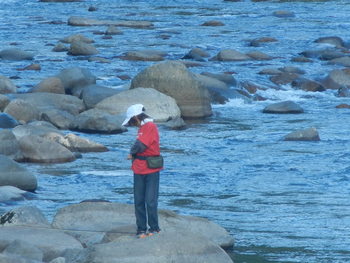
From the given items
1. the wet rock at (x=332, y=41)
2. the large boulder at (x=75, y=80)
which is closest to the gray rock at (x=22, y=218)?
the large boulder at (x=75, y=80)

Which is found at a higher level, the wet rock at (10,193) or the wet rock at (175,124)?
the wet rock at (10,193)

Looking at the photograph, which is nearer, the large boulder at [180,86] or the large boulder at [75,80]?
the large boulder at [180,86]

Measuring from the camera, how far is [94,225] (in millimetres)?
10844

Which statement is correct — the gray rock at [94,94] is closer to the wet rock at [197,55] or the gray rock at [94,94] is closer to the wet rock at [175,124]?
the wet rock at [175,124]

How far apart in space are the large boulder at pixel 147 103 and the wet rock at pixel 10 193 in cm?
723

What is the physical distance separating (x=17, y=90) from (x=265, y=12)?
21.7m

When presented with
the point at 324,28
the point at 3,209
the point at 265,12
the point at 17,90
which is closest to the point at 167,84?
the point at 17,90

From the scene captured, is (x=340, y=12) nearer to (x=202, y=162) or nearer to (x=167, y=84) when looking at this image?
(x=167, y=84)

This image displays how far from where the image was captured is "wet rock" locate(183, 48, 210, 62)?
3092cm

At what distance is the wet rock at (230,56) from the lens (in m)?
30.6

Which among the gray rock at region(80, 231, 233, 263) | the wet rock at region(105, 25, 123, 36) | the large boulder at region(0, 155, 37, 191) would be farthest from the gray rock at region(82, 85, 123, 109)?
the wet rock at region(105, 25, 123, 36)

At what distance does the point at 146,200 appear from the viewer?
1021 centimetres

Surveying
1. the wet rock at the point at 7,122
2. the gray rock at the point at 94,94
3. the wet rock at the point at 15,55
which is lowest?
the wet rock at the point at 15,55

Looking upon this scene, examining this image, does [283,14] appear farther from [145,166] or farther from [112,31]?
[145,166]
